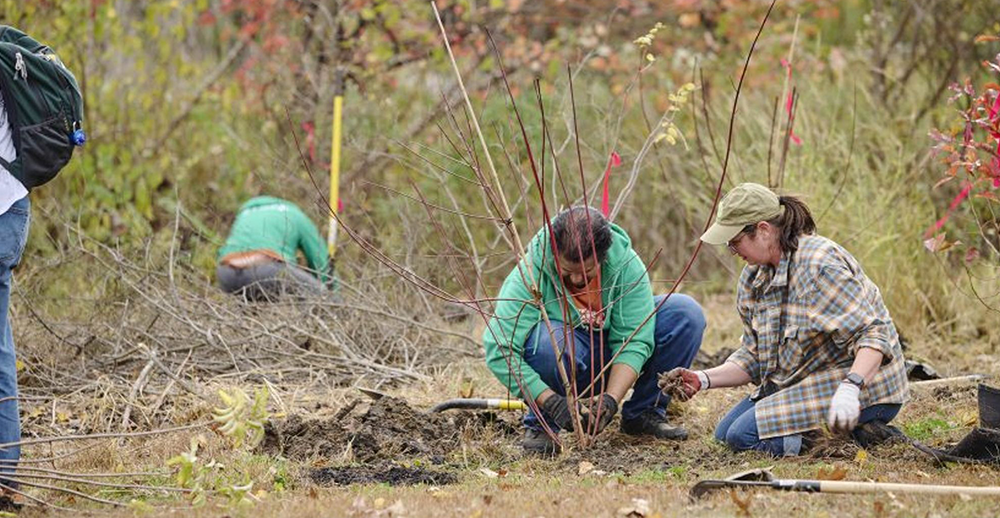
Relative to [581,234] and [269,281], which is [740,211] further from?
[269,281]

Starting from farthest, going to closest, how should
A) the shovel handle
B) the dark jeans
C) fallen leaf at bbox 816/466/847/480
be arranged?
1. the dark jeans
2. fallen leaf at bbox 816/466/847/480
3. the shovel handle

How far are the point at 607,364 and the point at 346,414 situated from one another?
128 cm

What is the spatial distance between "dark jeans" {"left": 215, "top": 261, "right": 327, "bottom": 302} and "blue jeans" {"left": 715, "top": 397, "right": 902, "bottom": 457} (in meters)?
2.93

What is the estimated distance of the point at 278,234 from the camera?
810 cm

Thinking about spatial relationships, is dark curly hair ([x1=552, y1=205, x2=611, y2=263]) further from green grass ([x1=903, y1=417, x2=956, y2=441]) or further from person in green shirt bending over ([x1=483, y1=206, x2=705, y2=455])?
green grass ([x1=903, y1=417, x2=956, y2=441])

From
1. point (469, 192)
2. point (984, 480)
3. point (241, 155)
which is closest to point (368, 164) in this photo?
point (469, 192)

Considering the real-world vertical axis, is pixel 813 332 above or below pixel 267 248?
above

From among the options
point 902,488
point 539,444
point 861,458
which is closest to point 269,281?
point 539,444

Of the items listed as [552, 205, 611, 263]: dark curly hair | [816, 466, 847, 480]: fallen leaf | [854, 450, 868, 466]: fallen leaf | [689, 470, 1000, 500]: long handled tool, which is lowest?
[854, 450, 868, 466]: fallen leaf

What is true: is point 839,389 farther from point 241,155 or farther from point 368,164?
point 241,155

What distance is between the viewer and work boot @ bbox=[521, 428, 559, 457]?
523 cm

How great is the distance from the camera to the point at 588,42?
36.3 feet

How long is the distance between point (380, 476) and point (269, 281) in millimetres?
3218

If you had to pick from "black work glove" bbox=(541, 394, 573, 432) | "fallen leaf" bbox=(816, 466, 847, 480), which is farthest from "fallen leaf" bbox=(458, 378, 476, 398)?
"fallen leaf" bbox=(816, 466, 847, 480)
